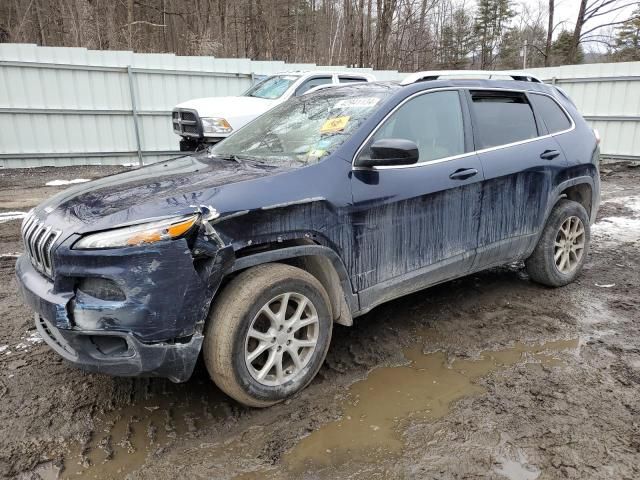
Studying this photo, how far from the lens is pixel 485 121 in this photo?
387 cm

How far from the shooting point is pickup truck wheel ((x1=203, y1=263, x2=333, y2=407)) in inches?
99.3

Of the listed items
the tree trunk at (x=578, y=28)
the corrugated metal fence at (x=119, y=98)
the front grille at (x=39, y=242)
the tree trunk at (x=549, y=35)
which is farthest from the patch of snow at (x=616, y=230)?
the tree trunk at (x=549, y=35)

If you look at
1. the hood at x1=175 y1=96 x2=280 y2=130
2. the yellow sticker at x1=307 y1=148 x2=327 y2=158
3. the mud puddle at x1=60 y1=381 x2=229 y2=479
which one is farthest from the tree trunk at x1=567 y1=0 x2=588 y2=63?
the mud puddle at x1=60 y1=381 x2=229 y2=479

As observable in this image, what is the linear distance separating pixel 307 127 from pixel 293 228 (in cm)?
104

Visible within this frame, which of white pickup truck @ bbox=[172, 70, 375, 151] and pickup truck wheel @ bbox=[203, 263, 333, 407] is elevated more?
white pickup truck @ bbox=[172, 70, 375, 151]

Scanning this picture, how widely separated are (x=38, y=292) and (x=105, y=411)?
30.4 inches

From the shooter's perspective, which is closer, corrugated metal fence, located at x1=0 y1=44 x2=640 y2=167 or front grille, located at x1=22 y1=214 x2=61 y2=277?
front grille, located at x1=22 y1=214 x2=61 y2=277

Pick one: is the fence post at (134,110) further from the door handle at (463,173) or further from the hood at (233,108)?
the door handle at (463,173)

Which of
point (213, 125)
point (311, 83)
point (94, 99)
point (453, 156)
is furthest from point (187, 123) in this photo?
point (453, 156)

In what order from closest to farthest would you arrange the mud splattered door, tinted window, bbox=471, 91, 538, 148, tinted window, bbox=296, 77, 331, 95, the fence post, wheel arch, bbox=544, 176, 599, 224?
1. the mud splattered door
2. tinted window, bbox=471, 91, 538, 148
3. wheel arch, bbox=544, 176, 599, 224
4. tinted window, bbox=296, 77, 331, 95
5. the fence post

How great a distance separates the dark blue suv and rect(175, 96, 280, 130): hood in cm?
480

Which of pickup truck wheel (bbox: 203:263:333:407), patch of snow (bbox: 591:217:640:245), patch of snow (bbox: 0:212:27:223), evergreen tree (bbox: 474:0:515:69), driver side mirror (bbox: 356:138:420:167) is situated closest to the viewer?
pickup truck wheel (bbox: 203:263:333:407)

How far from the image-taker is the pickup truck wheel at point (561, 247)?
4.39 m

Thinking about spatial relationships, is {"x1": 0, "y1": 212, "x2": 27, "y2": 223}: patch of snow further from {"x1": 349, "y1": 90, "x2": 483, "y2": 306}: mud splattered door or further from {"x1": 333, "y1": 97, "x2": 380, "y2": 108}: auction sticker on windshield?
{"x1": 349, "y1": 90, "x2": 483, "y2": 306}: mud splattered door
